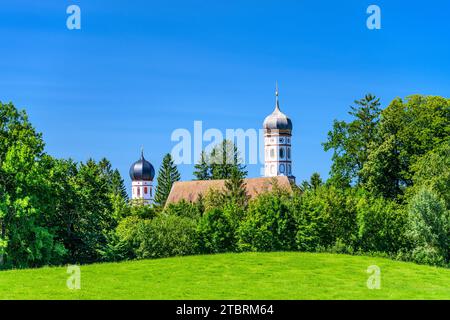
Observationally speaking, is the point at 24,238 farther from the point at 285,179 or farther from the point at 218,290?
the point at 285,179

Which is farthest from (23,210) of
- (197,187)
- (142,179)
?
(142,179)

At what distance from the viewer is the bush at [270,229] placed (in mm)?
45844

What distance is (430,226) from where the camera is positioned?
44625mm

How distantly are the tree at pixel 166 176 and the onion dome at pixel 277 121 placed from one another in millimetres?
24502

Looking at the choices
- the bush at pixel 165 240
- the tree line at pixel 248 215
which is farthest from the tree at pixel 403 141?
the bush at pixel 165 240

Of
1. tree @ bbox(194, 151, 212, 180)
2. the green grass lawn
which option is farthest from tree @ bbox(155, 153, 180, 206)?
the green grass lawn

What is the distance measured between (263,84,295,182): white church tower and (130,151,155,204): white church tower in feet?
82.6

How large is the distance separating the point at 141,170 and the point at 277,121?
1188 inches

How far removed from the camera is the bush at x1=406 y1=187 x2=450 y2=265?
44250mm

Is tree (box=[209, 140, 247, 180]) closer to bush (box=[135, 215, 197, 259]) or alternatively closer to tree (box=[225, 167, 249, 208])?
tree (box=[225, 167, 249, 208])

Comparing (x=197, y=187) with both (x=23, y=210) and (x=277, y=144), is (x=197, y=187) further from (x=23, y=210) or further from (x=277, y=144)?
(x=23, y=210)

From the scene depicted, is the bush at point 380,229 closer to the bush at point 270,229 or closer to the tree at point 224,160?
the bush at point 270,229

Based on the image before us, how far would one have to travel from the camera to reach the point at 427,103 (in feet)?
203
